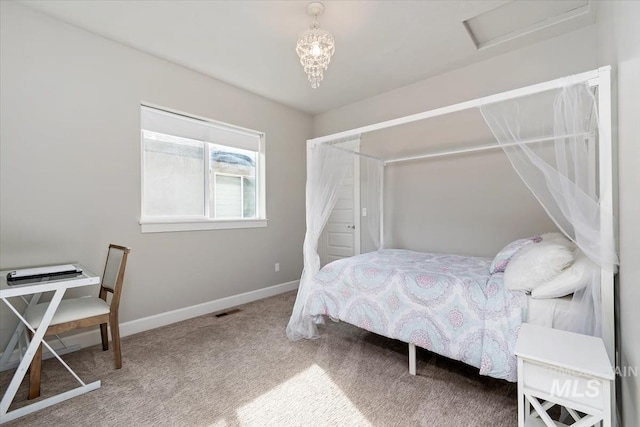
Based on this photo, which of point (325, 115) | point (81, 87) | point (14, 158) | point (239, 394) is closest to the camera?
point (239, 394)

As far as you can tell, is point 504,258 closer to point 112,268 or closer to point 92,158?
point 112,268

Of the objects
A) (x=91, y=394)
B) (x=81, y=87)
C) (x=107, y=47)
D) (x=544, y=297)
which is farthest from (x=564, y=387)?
(x=107, y=47)

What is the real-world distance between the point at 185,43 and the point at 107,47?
0.69 meters

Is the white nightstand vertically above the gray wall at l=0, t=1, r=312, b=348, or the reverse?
the gray wall at l=0, t=1, r=312, b=348

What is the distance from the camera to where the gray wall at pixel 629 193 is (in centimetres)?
108

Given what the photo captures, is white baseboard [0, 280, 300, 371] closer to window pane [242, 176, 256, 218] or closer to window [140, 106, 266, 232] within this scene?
window [140, 106, 266, 232]

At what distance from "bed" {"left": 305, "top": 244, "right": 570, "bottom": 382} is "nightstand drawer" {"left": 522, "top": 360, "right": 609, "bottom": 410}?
378 mm

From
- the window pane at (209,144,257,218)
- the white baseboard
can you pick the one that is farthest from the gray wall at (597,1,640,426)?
the window pane at (209,144,257,218)

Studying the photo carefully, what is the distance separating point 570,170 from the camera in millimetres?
1570

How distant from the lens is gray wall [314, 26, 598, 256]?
9.04ft

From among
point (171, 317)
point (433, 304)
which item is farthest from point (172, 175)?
point (433, 304)

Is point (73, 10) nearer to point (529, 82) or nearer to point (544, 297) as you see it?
point (544, 297)

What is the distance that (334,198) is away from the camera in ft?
8.93

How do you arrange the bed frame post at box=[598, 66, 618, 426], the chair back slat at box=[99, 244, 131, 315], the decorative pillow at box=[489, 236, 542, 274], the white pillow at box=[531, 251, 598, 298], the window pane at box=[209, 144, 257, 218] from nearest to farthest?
the bed frame post at box=[598, 66, 618, 426] → the white pillow at box=[531, 251, 598, 298] → the decorative pillow at box=[489, 236, 542, 274] → the chair back slat at box=[99, 244, 131, 315] → the window pane at box=[209, 144, 257, 218]
